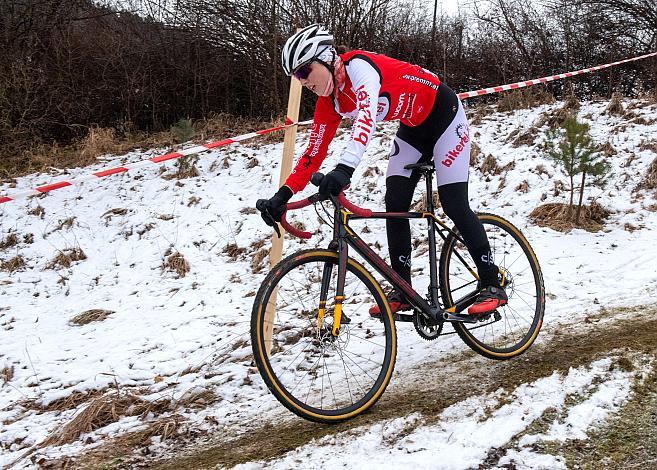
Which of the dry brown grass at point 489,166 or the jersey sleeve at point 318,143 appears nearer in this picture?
the jersey sleeve at point 318,143

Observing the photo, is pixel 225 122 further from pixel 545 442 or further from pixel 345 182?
pixel 545 442

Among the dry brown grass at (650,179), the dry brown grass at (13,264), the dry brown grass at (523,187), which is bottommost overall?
the dry brown grass at (13,264)

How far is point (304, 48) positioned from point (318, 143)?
646 mm

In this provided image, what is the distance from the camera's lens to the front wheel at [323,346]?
118 inches

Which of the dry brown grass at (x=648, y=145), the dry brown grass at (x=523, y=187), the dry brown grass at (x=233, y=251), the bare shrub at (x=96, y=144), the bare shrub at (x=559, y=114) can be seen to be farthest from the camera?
the bare shrub at (x=96, y=144)

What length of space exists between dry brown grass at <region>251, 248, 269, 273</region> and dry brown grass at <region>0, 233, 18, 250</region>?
3.87 meters

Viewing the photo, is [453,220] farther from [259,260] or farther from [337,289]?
[259,260]

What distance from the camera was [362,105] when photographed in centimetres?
313

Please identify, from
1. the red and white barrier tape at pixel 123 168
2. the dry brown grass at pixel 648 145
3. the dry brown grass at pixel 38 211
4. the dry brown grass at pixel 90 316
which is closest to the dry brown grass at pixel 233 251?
the dry brown grass at pixel 90 316

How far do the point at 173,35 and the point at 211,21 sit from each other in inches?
39.1

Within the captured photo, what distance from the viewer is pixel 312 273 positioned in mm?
3398

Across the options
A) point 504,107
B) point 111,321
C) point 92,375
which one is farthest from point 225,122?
point 92,375

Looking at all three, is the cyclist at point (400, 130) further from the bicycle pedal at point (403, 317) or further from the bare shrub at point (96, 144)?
the bare shrub at point (96, 144)

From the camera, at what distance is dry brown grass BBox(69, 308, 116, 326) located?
5.95 meters
